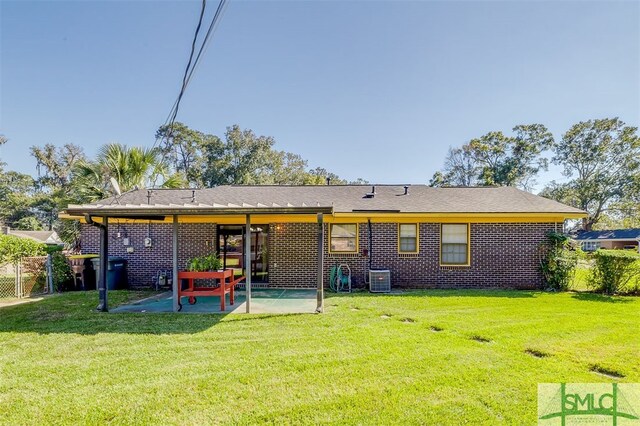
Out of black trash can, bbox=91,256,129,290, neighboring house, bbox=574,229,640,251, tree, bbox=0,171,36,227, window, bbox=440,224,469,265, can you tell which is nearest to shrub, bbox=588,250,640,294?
window, bbox=440,224,469,265

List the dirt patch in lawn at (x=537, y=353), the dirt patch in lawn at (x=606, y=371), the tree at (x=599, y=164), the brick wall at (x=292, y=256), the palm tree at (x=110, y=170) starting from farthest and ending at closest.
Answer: the tree at (x=599, y=164) < the palm tree at (x=110, y=170) < the brick wall at (x=292, y=256) < the dirt patch in lawn at (x=537, y=353) < the dirt patch in lawn at (x=606, y=371)

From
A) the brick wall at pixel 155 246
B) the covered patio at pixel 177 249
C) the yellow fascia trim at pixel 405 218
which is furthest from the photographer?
the brick wall at pixel 155 246

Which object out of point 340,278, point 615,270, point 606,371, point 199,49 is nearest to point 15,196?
point 340,278

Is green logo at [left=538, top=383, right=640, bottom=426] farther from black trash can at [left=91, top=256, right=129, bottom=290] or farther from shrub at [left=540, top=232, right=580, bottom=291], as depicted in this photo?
black trash can at [left=91, top=256, right=129, bottom=290]

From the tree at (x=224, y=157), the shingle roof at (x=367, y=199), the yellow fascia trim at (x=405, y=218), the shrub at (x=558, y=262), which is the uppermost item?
the tree at (x=224, y=157)

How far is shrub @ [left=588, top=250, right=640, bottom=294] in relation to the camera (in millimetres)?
9312

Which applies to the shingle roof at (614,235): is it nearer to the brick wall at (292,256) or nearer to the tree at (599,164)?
the tree at (599,164)

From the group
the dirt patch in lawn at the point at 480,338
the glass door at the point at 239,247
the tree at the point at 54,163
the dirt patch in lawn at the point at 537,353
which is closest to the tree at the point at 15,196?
the tree at the point at 54,163

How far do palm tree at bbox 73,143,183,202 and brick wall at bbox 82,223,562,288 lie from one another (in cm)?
486

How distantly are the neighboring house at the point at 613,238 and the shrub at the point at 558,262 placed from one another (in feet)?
85.3

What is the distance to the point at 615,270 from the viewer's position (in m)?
9.45

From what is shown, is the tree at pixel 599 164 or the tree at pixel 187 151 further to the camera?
the tree at pixel 187 151

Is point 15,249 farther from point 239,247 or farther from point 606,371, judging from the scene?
point 606,371

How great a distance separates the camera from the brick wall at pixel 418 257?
10.4m
